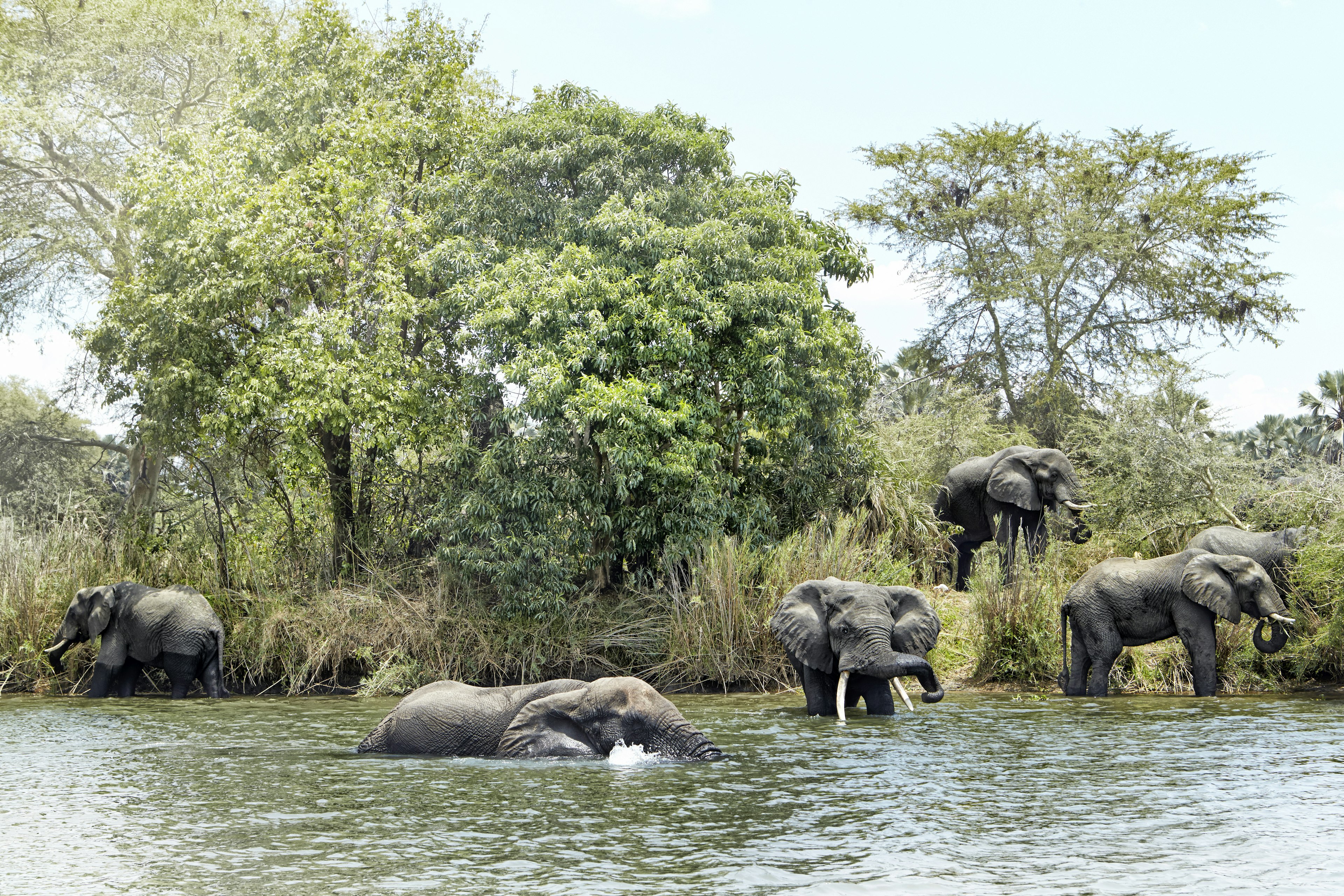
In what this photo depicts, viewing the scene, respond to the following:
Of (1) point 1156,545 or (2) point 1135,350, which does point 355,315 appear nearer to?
(1) point 1156,545

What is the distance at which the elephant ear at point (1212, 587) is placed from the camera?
13992mm

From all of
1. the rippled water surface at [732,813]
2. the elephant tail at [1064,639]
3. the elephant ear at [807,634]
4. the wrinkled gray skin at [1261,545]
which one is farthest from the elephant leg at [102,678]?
the wrinkled gray skin at [1261,545]

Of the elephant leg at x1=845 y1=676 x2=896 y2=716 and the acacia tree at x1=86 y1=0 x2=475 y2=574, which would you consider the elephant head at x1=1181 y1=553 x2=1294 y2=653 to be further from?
the acacia tree at x1=86 y1=0 x2=475 y2=574

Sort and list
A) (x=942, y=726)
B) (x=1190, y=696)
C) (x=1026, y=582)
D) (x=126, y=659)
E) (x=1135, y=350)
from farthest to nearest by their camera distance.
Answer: (x=1135, y=350)
(x=126, y=659)
(x=1026, y=582)
(x=1190, y=696)
(x=942, y=726)

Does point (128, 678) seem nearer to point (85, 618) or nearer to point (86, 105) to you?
point (85, 618)

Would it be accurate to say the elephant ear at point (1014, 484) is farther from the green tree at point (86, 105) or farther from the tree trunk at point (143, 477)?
the green tree at point (86, 105)

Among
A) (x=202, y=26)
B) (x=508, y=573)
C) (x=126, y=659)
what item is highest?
(x=202, y=26)

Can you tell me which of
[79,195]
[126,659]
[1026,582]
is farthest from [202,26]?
[1026,582]

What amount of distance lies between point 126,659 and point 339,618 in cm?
292

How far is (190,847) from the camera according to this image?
740cm

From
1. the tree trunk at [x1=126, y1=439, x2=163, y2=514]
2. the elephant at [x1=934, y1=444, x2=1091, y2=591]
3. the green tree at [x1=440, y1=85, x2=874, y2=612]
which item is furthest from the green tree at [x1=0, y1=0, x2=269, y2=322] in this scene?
the elephant at [x1=934, y1=444, x2=1091, y2=591]

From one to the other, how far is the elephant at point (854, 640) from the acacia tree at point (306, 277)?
7.78 metres

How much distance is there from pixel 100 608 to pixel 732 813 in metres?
12.2

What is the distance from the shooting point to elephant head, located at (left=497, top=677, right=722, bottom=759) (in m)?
10.1
